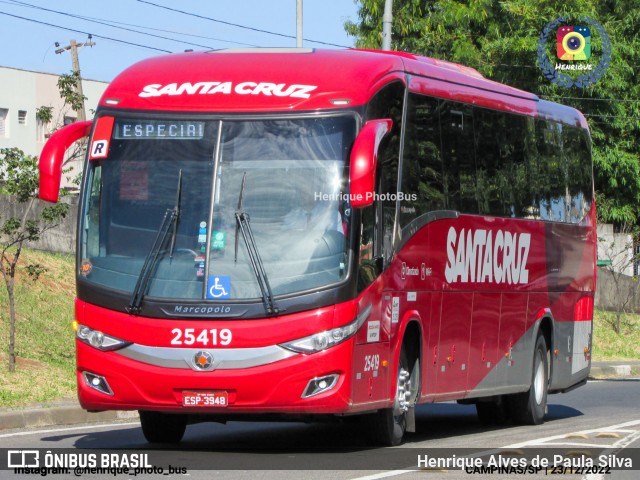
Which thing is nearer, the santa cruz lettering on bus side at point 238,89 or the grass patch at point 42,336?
the santa cruz lettering on bus side at point 238,89

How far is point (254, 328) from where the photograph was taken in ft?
37.2

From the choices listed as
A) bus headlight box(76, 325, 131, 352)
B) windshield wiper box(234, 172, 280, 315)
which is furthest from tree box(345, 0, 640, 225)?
bus headlight box(76, 325, 131, 352)

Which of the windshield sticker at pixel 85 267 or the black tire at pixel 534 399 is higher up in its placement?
the windshield sticker at pixel 85 267

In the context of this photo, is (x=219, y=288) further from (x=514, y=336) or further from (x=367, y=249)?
(x=514, y=336)

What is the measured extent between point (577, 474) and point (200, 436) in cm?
492

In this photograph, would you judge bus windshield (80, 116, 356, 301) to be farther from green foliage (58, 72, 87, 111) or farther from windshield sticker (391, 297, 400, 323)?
green foliage (58, 72, 87, 111)

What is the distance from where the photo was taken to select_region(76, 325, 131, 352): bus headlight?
1164 cm

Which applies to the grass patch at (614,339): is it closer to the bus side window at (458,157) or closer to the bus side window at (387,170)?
the bus side window at (458,157)

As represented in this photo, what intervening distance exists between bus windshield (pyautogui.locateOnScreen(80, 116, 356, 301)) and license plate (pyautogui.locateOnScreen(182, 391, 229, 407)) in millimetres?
795

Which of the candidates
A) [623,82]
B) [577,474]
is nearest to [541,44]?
[623,82]

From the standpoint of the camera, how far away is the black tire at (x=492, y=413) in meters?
17.5

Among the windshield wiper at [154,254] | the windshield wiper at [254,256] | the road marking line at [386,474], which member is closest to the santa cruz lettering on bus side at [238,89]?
the windshield wiper at [254,256]

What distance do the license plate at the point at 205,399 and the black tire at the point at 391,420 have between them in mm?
1971

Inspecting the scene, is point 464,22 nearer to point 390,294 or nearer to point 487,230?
point 487,230
